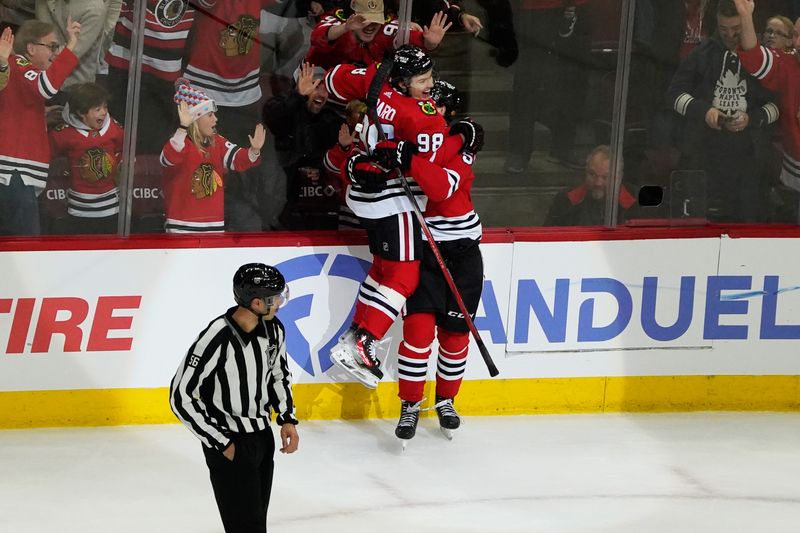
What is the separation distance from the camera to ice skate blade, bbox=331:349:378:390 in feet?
16.0

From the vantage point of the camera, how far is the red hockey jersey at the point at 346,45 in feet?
16.5

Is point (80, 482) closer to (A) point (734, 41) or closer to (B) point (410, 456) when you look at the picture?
(B) point (410, 456)

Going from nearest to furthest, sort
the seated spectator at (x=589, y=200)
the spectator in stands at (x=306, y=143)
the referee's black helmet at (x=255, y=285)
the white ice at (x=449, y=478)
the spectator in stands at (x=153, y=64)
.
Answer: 1. the referee's black helmet at (x=255, y=285)
2. the white ice at (x=449, y=478)
3. the spectator in stands at (x=153, y=64)
4. the spectator in stands at (x=306, y=143)
5. the seated spectator at (x=589, y=200)

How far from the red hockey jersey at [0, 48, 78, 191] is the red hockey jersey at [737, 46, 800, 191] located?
2.64 meters

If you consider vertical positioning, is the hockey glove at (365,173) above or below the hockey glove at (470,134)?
below

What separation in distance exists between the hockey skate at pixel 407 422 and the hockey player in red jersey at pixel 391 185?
16cm

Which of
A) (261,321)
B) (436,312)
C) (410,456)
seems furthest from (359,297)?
(261,321)

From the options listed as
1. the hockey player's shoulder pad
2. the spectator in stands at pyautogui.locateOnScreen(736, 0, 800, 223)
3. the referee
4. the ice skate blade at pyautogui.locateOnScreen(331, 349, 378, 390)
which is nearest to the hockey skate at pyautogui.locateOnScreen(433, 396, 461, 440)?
the ice skate blade at pyautogui.locateOnScreen(331, 349, 378, 390)

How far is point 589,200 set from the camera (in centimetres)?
540

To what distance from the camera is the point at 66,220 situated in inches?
193

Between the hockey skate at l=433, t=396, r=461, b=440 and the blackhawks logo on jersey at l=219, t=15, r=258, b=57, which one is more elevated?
the blackhawks logo on jersey at l=219, t=15, r=258, b=57

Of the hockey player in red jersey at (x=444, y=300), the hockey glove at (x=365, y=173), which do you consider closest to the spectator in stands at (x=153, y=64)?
the hockey glove at (x=365, y=173)

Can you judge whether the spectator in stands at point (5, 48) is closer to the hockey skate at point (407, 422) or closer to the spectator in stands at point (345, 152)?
the spectator in stands at point (345, 152)

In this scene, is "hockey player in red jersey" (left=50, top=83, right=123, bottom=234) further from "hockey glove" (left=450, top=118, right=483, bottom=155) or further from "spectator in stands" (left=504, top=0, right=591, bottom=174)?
"spectator in stands" (left=504, top=0, right=591, bottom=174)
